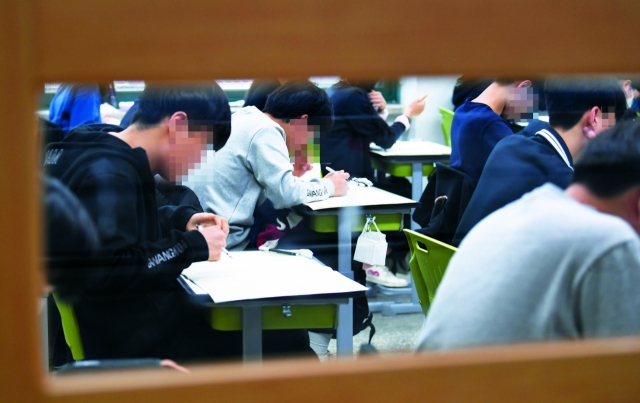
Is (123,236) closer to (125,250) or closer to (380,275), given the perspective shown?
(125,250)

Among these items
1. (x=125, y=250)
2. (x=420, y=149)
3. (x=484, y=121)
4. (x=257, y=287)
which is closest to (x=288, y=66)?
(x=125, y=250)

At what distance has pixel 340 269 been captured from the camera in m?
0.81

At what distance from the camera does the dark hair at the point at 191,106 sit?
57 cm

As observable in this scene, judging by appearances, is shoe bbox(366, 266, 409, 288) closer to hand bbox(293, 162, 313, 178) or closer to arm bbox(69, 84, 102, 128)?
hand bbox(293, 162, 313, 178)

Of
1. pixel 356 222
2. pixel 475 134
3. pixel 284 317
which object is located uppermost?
pixel 475 134

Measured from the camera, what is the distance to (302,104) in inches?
27.1

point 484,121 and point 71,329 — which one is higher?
point 484,121

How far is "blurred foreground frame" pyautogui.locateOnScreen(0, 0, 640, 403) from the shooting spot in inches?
18.5

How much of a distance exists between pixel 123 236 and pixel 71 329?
185mm

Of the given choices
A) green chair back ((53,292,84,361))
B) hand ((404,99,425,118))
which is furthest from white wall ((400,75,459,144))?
green chair back ((53,292,84,361))

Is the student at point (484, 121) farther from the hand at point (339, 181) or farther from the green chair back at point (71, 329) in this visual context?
the green chair back at point (71, 329)

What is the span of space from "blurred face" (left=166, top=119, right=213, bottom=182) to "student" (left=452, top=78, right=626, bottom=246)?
0.29m

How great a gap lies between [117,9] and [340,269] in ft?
1.43

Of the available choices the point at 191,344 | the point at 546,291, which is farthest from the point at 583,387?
the point at 191,344
